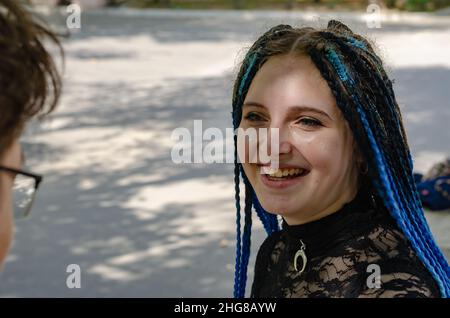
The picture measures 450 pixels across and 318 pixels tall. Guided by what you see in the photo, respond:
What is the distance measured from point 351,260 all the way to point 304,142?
0.30 m

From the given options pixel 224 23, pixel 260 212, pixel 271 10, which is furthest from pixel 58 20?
pixel 260 212

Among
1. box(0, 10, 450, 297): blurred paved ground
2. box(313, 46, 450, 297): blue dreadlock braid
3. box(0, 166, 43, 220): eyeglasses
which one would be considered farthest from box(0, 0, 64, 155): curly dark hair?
box(0, 10, 450, 297): blurred paved ground

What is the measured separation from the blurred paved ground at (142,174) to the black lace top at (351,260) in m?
0.55

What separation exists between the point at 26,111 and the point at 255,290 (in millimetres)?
1016

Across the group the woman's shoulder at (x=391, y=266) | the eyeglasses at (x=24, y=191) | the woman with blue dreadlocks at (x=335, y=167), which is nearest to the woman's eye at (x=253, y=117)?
Result: the woman with blue dreadlocks at (x=335, y=167)

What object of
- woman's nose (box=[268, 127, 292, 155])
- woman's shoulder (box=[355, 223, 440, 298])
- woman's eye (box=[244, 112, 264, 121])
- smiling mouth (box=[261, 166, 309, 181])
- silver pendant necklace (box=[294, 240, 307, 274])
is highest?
woman's eye (box=[244, 112, 264, 121])

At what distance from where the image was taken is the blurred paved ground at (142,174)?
196 inches

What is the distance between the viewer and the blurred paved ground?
196 inches

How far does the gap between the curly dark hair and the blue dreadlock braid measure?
0.78 metres

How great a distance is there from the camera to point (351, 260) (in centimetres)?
186

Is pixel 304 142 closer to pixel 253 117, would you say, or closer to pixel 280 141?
pixel 280 141

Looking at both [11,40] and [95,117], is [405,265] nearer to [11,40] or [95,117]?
[11,40]

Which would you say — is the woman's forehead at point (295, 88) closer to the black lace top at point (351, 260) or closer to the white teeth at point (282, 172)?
the white teeth at point (282, 172)

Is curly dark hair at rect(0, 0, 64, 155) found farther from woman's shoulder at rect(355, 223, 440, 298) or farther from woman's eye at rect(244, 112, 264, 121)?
woman's shoulder at rect(355, 223, 440, 298)
